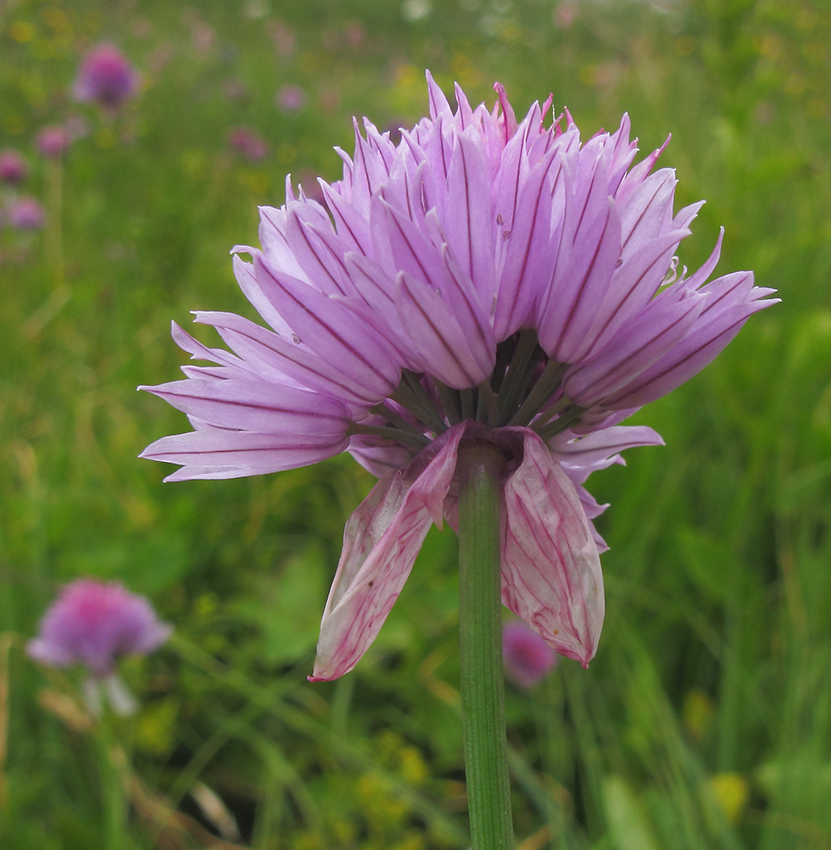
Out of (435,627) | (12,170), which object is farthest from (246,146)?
(435,627)

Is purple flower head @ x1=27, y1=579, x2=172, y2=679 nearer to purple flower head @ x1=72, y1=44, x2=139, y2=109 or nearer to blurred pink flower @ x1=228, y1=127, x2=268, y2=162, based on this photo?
blurred pink flower @ x1=228, y1=127, x2=268, y2=162

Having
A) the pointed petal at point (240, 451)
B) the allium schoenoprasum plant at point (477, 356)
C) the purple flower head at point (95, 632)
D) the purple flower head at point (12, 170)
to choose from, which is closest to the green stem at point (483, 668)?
the allium schoenoprasum plant at point (477, 356)

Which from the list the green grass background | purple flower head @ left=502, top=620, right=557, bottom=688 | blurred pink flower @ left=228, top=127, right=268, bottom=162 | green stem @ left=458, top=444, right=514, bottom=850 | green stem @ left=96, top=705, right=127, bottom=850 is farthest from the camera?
blurred pink flower @ left=228, top=127, right=268, bottom=162

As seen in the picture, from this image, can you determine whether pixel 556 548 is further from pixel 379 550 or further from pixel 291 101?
pixel 291 101

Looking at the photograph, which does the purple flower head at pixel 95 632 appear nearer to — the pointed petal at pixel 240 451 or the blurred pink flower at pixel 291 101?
the pointed petal at pixel 240 451

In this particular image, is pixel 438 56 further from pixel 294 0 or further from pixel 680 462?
pixel 294 0

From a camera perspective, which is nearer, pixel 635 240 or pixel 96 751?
pixel 635 240

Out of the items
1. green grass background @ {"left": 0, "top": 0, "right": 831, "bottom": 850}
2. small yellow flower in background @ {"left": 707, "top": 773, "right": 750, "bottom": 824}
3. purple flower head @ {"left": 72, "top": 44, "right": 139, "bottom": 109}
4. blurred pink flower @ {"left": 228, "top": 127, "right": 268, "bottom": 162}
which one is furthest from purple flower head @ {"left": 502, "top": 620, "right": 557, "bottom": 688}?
purple flower head @ {"left": 72, "top": 44, "right": 139, "bottom": 109}

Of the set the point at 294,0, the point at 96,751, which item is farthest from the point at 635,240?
the point at 294,0
